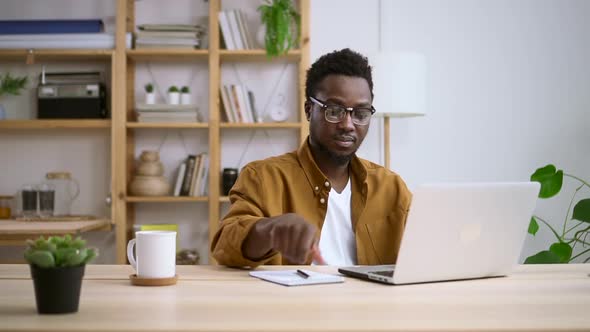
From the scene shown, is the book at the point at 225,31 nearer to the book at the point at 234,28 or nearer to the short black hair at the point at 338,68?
the book at the point at 234,28

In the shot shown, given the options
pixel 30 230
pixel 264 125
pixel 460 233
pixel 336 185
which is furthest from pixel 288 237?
pixel 264 125

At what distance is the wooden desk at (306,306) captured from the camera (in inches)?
38.0

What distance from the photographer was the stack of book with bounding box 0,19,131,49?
3.62 metres

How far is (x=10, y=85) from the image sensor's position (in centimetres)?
373

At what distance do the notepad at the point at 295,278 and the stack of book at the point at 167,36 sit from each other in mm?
2379

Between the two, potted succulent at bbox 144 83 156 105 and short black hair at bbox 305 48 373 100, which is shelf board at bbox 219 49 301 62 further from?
short black hair at bbox 305 48 373 100

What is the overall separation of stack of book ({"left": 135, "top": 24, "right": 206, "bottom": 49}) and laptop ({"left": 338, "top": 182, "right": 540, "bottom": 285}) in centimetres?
243

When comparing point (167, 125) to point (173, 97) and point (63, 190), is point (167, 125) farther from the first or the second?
point (63, 190)

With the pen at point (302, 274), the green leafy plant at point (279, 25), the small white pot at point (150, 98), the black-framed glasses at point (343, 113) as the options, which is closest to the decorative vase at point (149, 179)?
the small white pot at point (150, 98)

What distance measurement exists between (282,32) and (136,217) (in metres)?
1.39

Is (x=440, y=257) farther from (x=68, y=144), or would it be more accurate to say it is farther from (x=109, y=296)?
(x=68, y=144)

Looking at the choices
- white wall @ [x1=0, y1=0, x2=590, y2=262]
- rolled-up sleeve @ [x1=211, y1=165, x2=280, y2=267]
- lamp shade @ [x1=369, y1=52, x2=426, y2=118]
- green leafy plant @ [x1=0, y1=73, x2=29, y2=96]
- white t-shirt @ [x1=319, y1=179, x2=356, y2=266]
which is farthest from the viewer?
white wall @ [x1=0, y1=0, x2=590, y2=262]

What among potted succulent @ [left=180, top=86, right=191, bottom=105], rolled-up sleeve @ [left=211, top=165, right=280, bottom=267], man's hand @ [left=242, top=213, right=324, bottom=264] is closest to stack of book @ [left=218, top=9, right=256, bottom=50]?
potted succulent @ [left=180, top=86, right=191, bottom=105]

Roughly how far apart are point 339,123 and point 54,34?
7.48ft
